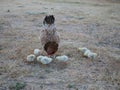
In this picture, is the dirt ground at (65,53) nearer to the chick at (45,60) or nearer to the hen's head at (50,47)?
the chick at (45,60)

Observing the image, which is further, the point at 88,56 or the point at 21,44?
the point at 21,44

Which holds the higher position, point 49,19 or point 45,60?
point 49,19

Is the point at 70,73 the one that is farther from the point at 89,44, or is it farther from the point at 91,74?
the point at 89,44

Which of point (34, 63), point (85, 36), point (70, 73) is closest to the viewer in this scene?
point (70, 73)

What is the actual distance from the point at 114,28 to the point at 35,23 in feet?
6.90

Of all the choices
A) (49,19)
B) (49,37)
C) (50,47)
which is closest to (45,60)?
(50,47)

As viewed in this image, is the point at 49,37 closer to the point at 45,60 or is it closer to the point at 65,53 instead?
the point at 45,60

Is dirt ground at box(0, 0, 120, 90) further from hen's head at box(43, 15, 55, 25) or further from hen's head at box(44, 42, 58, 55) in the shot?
hen's head at box(43, 15, 55, 25)

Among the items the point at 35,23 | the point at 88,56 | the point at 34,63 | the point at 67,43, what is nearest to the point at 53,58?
the point at 34,63

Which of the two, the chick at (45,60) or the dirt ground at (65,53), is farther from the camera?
the chick at (45,60)

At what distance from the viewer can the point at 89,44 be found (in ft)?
15.5

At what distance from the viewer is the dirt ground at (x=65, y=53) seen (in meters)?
3.13

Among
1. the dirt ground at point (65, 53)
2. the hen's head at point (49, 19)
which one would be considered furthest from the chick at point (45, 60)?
the hen's head at point (49, 19)

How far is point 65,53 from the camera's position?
411 cm
